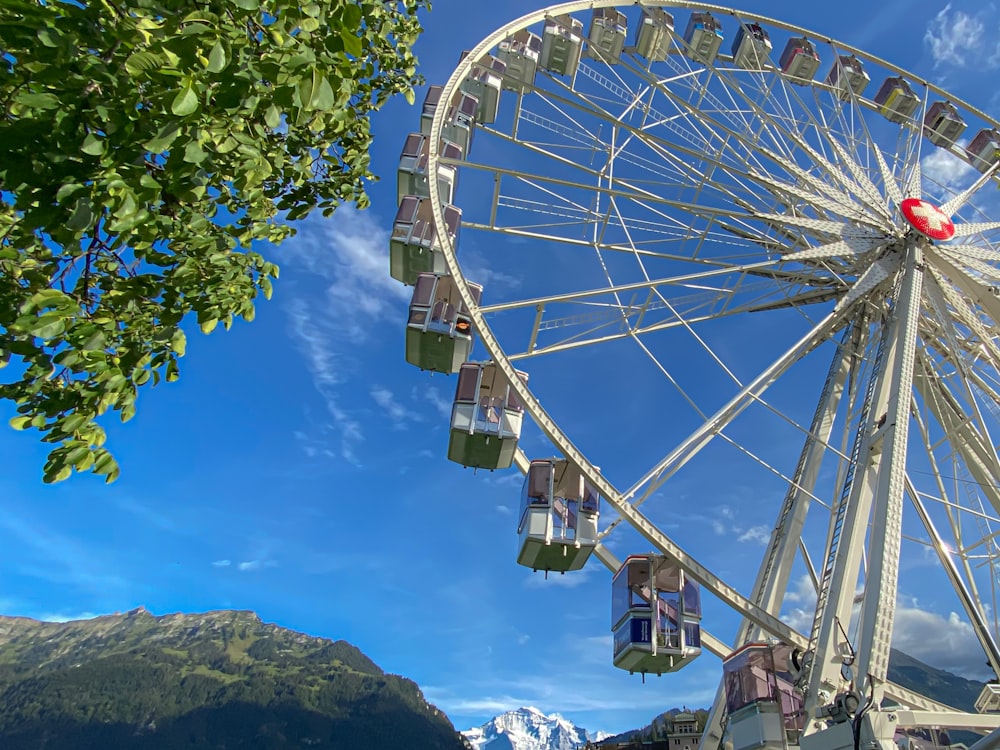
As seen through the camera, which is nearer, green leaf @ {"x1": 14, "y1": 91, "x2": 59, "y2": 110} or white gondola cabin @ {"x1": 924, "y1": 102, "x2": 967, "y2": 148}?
green leaf @ {"x1": 14, "y1": 91, "x2": 59, "y2": 110}

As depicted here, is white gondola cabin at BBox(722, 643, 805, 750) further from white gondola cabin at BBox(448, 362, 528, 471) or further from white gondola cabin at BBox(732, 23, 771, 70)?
white gondola cabin at BBox(732, 23, 771, 70)

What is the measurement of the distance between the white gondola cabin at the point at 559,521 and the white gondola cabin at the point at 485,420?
41.7 inches

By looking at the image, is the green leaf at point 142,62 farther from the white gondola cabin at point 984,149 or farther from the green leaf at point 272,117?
the white gondola cabin at point 984,149

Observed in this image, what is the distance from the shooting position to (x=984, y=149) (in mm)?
22312

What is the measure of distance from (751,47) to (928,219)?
824 cm

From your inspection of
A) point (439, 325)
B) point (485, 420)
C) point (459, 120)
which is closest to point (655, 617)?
point (485, 420)

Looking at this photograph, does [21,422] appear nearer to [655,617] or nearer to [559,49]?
[655,617]

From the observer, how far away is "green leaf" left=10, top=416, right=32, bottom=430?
14.2ft

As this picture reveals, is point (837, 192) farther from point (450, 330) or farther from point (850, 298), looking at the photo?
point (450, 330)

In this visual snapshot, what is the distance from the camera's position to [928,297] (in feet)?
53.3

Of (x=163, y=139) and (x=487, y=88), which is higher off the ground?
(x=487, y=88)

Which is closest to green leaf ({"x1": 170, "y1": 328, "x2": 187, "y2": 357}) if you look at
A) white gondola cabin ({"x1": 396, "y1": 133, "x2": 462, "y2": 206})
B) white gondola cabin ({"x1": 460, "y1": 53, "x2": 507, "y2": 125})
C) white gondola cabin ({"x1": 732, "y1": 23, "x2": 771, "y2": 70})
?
white gondola cabin ({"x1": 396, "y1": 133, "x2": 462, "y2": 206})

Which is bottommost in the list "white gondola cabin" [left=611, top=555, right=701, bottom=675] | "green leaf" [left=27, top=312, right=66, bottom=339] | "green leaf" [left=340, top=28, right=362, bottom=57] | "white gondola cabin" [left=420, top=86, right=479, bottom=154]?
"green leaf" [left=27, top=312, right=66, bottom=339]

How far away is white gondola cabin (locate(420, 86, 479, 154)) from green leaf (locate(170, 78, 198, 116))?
13284 millimetres
